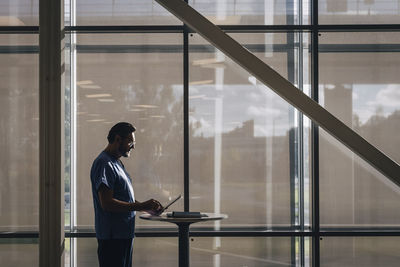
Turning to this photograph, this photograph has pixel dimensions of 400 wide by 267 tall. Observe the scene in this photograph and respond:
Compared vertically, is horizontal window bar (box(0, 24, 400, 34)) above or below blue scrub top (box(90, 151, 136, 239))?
above

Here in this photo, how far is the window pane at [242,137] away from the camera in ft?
21.8

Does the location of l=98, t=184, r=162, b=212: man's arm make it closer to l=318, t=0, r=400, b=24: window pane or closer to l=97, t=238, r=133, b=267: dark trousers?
l=97, t=238, r=133, b=267: dark trousers

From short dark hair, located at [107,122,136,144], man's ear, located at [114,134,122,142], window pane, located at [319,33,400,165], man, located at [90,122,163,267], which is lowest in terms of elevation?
man, located at [90,122,163,267]

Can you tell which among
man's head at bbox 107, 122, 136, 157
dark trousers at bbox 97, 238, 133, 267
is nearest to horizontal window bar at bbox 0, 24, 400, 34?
man's head at bbox 107, 122, 136, 157

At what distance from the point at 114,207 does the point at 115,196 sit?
19 cm

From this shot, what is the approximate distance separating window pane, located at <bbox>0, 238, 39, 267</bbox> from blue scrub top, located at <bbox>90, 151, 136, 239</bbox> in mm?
2107

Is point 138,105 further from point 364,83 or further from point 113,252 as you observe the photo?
point 364,83

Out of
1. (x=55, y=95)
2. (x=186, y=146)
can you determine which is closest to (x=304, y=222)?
(x=186, y=146)

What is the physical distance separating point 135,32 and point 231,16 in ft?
3.34

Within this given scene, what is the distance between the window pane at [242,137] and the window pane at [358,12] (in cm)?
37

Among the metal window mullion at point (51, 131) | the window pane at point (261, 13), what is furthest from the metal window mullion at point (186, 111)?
the metal window mullion at point (51, 131)

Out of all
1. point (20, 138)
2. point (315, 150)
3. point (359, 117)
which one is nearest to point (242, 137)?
point (315, 150)

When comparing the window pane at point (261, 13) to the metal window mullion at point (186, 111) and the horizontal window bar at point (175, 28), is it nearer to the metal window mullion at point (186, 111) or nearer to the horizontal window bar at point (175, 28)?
the horizontal window bar at point (175, 28)

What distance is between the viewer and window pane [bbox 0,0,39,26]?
21.9 feet
